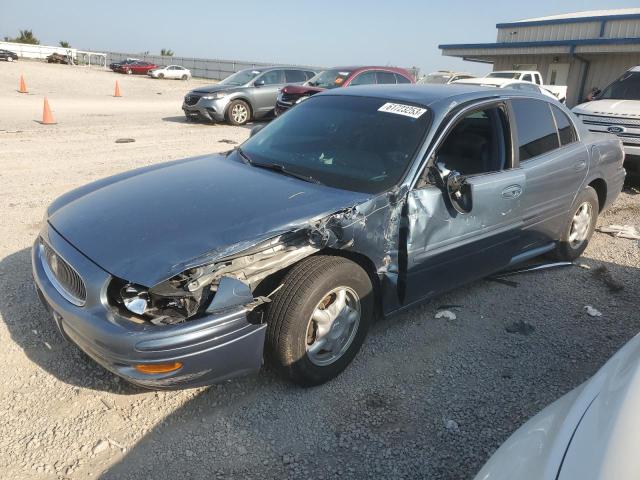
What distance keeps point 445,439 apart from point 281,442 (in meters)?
0.84

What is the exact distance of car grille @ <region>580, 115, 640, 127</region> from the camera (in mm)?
8031

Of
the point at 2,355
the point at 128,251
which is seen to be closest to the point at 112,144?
the point at 2,355

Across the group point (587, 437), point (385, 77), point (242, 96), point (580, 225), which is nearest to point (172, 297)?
point (587, 437)

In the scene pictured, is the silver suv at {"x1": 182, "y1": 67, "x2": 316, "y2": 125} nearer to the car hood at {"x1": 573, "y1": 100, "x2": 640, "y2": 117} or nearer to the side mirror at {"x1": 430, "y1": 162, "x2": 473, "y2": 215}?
the car hood at {"x1": 573, "y1": 100, "x2": 640, "y2": 117}

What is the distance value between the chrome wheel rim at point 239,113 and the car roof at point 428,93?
10.2m

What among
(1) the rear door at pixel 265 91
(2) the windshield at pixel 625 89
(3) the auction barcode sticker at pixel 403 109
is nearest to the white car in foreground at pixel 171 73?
(1) the rear door at pixel 265 91

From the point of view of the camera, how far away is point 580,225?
5070 millimetres

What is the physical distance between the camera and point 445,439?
2.70m

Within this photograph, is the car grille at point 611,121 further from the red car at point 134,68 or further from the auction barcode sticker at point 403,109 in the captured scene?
the red car at point 134,68

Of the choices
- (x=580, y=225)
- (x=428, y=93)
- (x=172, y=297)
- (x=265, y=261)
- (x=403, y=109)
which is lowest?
(x=580, y=225)

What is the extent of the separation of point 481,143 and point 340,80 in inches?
386

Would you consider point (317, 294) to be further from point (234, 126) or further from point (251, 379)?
point (234, 126)

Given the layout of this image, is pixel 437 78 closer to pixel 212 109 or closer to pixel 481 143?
pixel 212 109

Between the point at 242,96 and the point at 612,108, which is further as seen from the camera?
the point at 242,96
